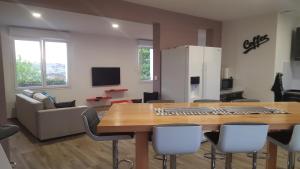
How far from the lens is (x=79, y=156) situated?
126 inches

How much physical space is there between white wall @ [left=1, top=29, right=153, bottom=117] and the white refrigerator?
3.65m

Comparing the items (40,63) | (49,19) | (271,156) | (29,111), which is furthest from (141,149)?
(40,63)

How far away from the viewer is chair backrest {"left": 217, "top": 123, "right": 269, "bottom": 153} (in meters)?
1.64

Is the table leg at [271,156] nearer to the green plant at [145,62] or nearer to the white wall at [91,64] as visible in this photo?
the white wall at [91,64]

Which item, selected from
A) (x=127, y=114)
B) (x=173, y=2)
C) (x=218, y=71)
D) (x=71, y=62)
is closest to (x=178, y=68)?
(x=218, y=71)

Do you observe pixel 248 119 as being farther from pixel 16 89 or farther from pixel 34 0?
pixel 16 89

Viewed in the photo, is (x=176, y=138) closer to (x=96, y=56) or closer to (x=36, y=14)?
(x=36, y=14)

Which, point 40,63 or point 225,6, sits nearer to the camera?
point 225,6

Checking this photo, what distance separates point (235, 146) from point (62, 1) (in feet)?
10.2

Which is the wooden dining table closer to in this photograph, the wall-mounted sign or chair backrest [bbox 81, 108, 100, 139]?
chair backrest [bbox 81, 108, 100, 139]

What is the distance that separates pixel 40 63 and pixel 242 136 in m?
6.04

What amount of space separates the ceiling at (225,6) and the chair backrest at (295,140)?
108 inches

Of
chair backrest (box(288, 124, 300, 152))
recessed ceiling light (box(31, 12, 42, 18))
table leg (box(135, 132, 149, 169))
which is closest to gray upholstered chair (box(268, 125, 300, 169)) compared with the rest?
chair backrest (box(288, 124, 300, 152))

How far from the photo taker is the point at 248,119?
6.00 feet
